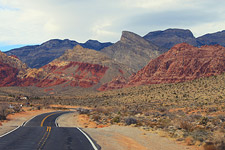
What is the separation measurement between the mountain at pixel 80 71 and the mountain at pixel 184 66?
4795 cm

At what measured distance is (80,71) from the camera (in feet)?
575

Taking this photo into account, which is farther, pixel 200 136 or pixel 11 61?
pixel 11 61

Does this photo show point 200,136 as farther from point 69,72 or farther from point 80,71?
point 69,72

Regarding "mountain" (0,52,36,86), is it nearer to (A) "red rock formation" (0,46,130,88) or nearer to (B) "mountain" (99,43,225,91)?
(A) "red rock formation" (0,46,130,88)

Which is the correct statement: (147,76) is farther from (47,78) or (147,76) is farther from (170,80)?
(47,78)

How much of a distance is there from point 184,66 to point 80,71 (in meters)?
91.5

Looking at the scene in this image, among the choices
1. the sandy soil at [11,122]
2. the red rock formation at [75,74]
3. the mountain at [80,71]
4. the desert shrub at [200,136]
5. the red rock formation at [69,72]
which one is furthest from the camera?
the red rock formation at [69,72]

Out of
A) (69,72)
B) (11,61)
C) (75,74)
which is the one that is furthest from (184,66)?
(11,61)

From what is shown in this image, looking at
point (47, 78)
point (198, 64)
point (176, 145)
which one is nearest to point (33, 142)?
point (176, 145)

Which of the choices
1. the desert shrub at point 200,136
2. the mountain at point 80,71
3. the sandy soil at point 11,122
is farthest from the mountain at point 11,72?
the desert shrub at point 200,136

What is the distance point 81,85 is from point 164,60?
2580 inches

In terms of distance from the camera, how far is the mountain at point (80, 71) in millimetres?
163875

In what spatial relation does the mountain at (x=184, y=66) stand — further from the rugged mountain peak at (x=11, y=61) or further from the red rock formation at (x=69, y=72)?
the rugged mountain peak at (x=11, y=61)

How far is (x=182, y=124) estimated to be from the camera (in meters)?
19.0
